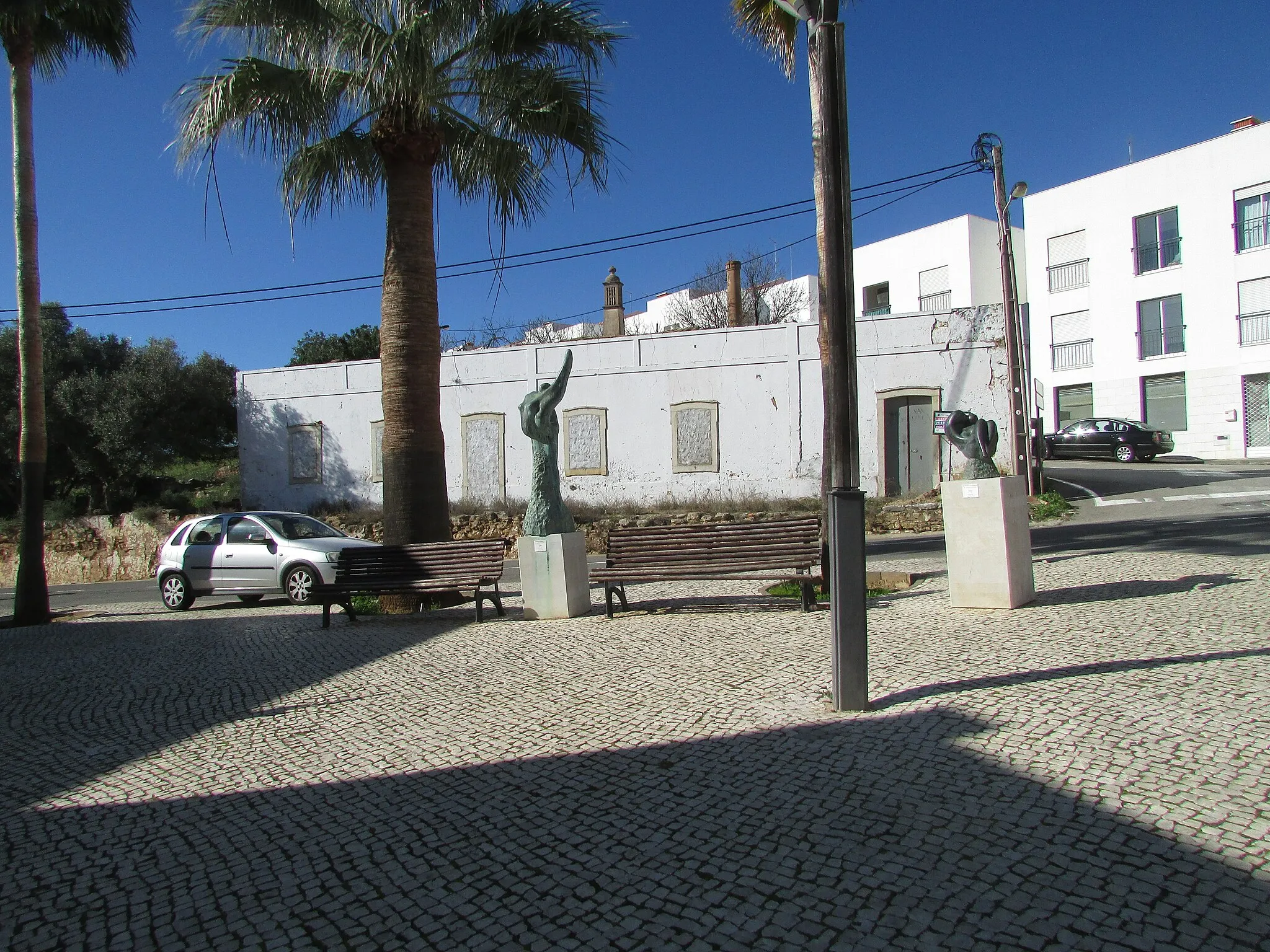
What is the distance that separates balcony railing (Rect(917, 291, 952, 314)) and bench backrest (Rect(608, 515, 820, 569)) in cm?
3367

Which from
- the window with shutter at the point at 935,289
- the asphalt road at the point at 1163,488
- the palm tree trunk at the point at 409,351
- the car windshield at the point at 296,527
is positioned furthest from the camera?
the window with shutter at the point at 935,289

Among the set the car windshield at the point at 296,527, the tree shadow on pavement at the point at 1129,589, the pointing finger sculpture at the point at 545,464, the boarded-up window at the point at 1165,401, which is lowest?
the tree shadow on pavement at the point at 1129,589

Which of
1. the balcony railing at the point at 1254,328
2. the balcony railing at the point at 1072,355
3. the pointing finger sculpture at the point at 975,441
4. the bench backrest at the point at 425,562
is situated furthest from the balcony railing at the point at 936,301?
the bench backrest at the point at 425,562

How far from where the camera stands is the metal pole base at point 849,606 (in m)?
5.07

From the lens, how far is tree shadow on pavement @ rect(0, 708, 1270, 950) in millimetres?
2873

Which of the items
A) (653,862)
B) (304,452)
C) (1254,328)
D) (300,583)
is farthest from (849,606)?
(1254,328)

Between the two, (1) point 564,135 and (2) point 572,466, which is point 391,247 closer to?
(1) point 564,135

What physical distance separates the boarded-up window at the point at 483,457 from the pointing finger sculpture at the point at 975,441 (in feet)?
53.5

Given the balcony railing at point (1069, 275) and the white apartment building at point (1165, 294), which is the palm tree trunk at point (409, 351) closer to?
the white apartment building at point (1165, 294)

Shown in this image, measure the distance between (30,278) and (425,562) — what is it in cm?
681

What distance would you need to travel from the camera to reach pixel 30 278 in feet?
38.0

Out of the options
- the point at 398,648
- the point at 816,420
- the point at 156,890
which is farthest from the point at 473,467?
the point at 156,890

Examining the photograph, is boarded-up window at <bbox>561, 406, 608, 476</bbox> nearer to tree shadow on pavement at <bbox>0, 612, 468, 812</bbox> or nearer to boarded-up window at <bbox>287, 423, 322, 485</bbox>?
boarded-up window at <bbox>287, 423, 322, 485</bbox>

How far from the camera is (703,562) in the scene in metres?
8.63
